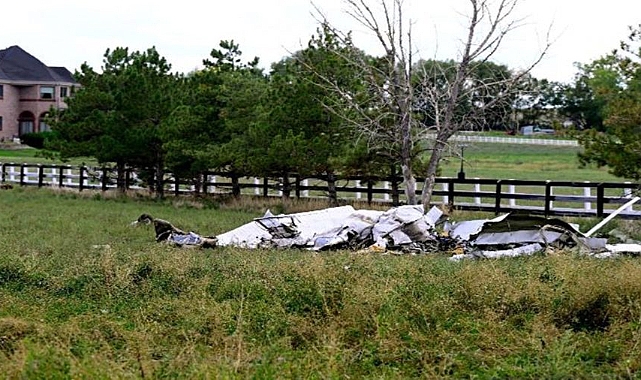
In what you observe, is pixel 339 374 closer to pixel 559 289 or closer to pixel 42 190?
pixel 559 289

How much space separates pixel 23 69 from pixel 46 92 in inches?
104

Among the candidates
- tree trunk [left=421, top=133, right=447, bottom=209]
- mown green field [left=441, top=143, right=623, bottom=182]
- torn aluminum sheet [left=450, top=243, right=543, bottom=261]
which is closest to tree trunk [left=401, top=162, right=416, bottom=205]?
tree trunk [left=421, top=133, right=447, bottom=209]

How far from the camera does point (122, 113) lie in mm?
29750

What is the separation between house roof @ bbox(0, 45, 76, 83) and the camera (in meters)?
69.9

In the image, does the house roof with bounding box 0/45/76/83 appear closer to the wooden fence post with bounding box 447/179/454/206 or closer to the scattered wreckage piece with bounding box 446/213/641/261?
the wooden fence post with bounding box 447/179/454/206

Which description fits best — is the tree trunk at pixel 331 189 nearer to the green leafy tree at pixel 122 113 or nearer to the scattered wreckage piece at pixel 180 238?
the green leafy tree at pixel 122 113

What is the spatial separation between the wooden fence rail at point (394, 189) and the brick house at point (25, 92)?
29654 mm

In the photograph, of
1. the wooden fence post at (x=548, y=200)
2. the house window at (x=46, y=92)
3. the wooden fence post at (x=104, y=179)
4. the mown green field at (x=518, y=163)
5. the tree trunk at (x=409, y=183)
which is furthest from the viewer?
the house window at (x=46, y=92)

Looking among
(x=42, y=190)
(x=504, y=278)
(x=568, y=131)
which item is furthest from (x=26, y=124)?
(x=504, y=278)

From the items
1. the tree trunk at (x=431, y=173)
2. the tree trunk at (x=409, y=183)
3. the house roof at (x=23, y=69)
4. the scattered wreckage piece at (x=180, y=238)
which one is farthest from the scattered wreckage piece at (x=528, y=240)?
the house roof at (x=23, y=69)

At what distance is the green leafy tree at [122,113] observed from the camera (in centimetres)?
2947

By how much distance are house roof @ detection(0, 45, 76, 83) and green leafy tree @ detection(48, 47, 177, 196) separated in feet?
135

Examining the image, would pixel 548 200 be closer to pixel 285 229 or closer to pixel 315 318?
pixel 285 229

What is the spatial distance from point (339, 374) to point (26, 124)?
69.7 m
